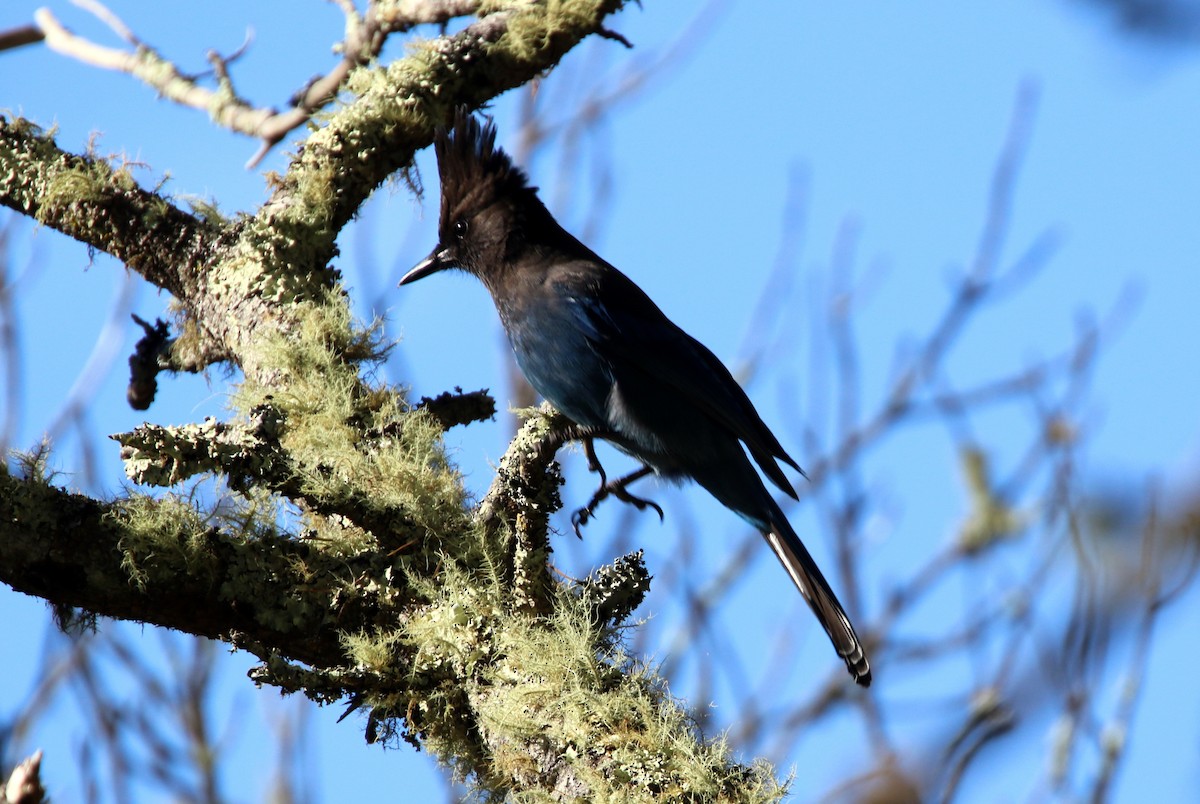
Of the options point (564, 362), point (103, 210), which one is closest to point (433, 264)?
point (564, 362)

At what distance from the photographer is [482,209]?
172 inches

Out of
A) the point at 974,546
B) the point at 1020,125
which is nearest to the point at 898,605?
the point at 974,546

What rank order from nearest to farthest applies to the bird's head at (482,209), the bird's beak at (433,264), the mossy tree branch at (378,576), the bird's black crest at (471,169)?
the mossy tree branch at (378,576), the bird's black crest at (471,169), the bird's head at (482,209), the bird's beak at (433,264)

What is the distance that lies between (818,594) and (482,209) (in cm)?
184

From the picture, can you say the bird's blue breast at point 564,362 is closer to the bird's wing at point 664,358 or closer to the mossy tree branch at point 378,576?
the bird's wing at point 664,358

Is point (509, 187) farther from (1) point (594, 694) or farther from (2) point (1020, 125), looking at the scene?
(1) point (594, 694)

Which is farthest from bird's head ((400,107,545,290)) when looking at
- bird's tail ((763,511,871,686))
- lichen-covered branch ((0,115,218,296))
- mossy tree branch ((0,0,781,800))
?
bird's tail ((763,511,871,686))

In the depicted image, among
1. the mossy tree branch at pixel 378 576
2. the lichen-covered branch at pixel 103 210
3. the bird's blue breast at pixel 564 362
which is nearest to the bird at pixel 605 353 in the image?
the bird's blue breast at pixel 564 362

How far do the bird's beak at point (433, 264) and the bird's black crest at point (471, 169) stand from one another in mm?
121

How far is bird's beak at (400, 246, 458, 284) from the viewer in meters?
4.49

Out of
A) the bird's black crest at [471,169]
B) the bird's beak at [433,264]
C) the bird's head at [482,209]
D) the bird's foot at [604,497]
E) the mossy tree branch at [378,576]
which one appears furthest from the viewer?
the bird's beak at [433,264]

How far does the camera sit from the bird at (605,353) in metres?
3.91

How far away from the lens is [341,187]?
3650 millimetres

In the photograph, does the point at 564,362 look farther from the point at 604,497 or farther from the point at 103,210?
the point at 103,210
